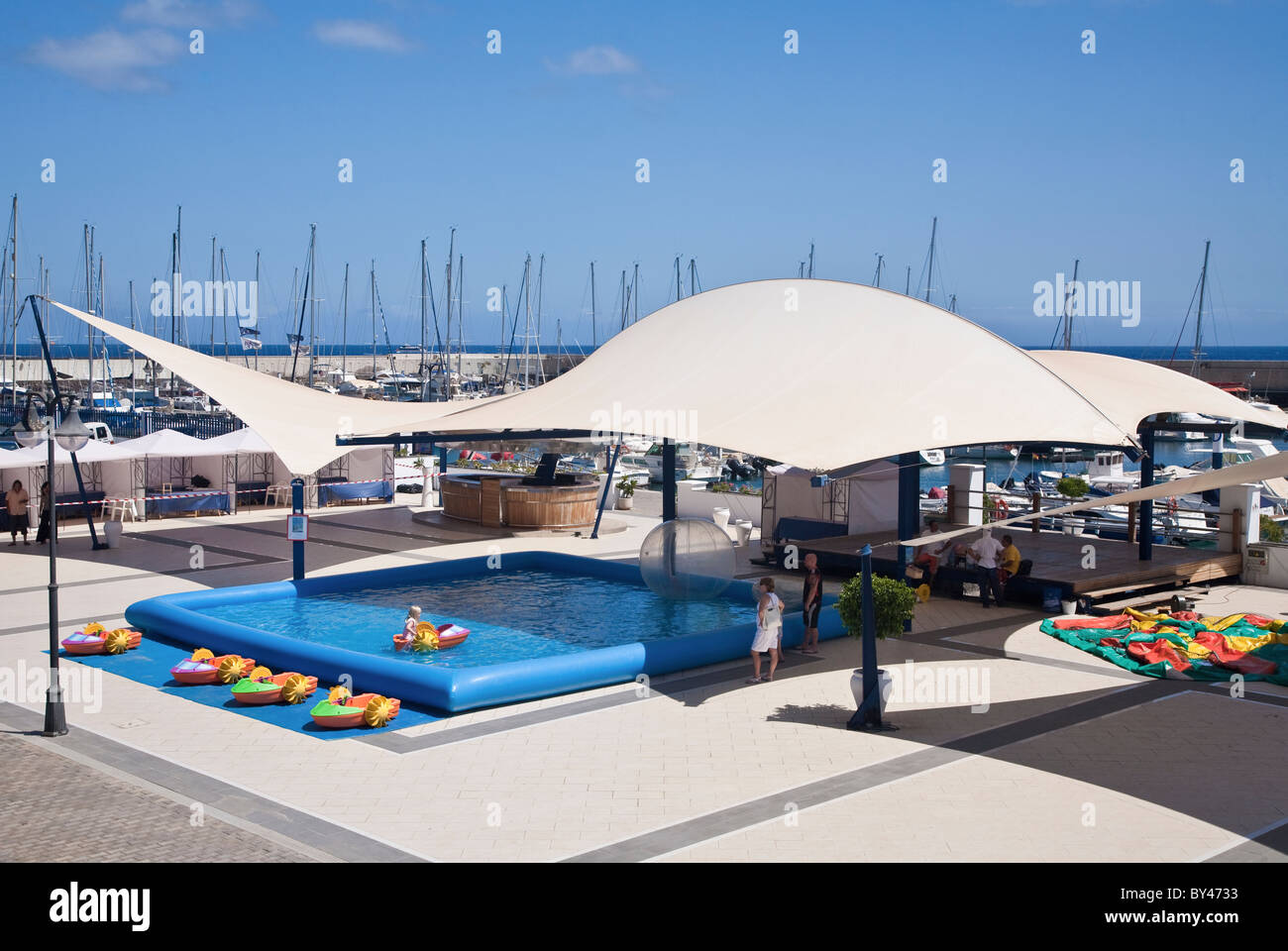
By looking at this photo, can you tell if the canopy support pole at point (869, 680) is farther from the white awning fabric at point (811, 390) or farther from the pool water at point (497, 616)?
the pool water at point (497, 616)

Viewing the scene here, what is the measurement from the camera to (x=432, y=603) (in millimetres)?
19859

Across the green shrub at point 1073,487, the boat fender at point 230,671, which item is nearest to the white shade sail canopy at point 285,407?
the boat fender at point 230,671

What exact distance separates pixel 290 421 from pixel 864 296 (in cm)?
1070

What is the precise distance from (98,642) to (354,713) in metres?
5.38

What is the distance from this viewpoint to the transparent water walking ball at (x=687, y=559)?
18219 millimetres

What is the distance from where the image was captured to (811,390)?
57.4 ft

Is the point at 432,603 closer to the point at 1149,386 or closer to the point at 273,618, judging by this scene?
the point at 273,618

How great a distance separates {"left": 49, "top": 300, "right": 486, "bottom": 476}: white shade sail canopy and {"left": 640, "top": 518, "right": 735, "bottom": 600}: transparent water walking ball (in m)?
5.66

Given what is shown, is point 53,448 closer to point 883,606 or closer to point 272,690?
point 272,690

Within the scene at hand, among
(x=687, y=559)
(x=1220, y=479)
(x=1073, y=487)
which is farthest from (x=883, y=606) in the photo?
(x=1073, y=487)

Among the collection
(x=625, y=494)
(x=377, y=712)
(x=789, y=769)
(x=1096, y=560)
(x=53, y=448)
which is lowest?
(x=789, y=769)

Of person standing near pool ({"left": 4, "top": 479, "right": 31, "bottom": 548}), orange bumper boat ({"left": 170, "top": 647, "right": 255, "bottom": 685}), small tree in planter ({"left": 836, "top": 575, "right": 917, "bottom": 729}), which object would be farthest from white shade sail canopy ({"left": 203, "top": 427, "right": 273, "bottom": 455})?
small tree in planter ({"left": 836, "top": 575, "right": 917, "bottom": 729})

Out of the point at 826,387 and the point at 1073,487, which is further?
the point at 1073,487
